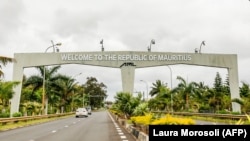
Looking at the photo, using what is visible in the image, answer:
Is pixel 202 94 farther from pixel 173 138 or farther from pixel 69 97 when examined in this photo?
pixel 173 138

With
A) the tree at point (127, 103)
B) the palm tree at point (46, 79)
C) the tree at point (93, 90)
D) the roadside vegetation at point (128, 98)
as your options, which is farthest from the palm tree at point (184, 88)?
the tree at point (93, 90)

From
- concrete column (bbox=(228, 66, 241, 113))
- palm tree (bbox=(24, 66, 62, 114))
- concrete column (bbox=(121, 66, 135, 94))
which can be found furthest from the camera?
palm tree (bbox=(24, 66, 62, 114))

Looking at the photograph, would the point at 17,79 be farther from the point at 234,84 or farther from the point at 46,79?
the point at 234,84

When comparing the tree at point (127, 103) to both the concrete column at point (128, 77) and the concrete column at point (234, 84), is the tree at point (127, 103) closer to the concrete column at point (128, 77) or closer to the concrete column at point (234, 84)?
the concrete column at point (128, 77)

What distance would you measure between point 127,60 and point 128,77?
1.73 meters

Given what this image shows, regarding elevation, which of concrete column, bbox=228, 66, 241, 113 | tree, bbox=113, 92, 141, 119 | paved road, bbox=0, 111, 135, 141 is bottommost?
paved road, bbox=0, 111, 135, 141

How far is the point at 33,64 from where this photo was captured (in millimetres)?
40812

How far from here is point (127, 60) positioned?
41156mm

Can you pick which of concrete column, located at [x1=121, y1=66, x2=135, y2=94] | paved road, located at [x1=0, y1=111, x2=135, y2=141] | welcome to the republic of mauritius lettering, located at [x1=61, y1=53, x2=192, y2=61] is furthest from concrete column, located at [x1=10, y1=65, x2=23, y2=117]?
paved road, located at [x1=0, y1=111, x2=135, y2=141]

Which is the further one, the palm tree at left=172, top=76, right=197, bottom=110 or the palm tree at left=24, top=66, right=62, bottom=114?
the palm tree at left=172, top=76, right=197, bottom=110

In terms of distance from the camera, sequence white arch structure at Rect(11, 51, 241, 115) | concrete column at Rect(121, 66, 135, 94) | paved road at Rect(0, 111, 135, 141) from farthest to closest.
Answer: concrete column at Rect(121, 66, 135, 94)
white arch structure at Rect(11, 51, 241, 115)
paved road at Rect(0, 111, 135, 141)

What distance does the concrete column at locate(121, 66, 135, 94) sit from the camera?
4119cm

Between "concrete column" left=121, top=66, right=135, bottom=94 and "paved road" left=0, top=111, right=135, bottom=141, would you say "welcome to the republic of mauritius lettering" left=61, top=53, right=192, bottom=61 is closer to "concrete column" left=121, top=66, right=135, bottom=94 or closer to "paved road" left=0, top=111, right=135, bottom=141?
"concrete column" left=121, top=66, right=135, bottom=94

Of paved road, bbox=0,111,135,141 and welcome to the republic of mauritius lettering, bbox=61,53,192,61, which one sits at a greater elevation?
welcome to the republic of mauritius lettering, bbox=61,53,192,61
